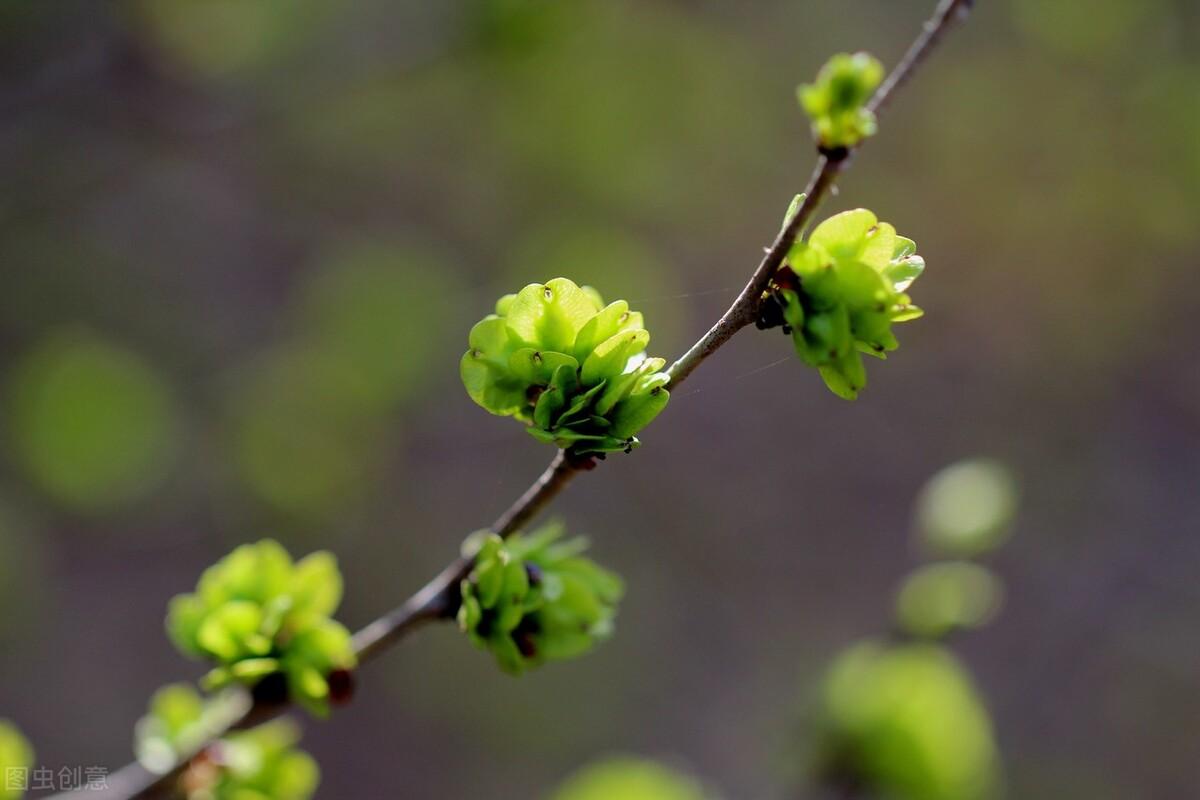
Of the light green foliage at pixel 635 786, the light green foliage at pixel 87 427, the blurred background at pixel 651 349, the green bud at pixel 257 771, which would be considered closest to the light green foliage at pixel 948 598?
the light green foliage at pixel 635 786

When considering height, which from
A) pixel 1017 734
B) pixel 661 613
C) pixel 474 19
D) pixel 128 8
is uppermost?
pixel 128 8

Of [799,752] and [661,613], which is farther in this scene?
[661,613]

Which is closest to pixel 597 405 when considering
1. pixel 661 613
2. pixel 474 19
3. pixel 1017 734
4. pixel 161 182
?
pixel 474 19

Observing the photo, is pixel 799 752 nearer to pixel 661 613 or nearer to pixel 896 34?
pixel 661 613

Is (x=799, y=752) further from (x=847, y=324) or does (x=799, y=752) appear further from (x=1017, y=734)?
(x=1017, y=734)

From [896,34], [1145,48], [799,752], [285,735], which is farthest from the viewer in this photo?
[896,34]

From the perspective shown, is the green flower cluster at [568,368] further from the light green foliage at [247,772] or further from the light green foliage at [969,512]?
the light green foliage at [969,512]

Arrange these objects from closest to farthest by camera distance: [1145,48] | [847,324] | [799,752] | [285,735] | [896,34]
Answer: [847,324] < [285,735] < [799,752] < [1145,48] < [896,34]

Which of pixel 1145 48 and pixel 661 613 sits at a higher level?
pixel 1145 48
